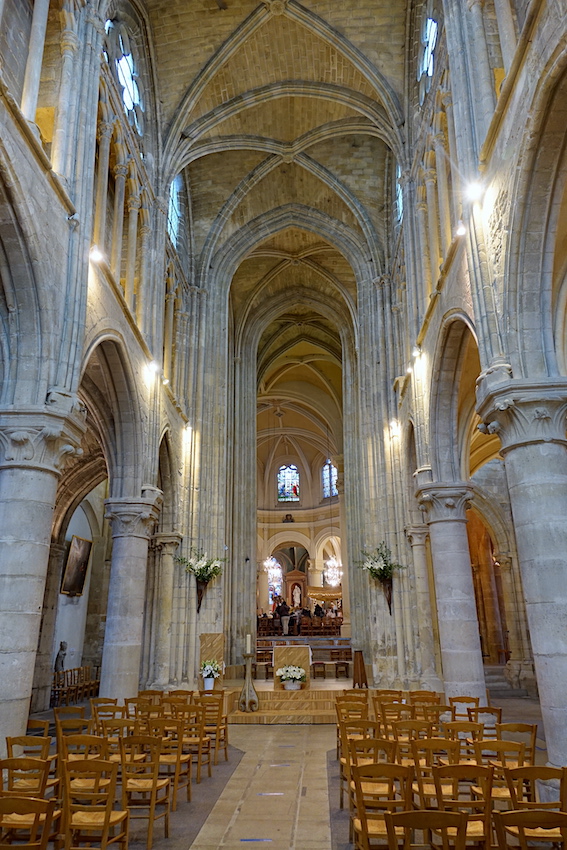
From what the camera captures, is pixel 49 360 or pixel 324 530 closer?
pixel 49 360

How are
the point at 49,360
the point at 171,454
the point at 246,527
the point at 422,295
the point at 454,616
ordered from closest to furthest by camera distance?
1. the point at 49,360
2. the point at 454,616
3. the point at 422,295
4. the point at 171,454
5. the point at 246,527

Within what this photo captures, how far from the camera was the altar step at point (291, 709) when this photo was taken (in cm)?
1606

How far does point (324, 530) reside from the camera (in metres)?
46.2

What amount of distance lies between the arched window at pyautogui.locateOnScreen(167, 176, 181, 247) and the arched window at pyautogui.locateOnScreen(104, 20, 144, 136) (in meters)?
3.25

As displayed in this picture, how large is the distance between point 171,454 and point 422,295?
27.6ft

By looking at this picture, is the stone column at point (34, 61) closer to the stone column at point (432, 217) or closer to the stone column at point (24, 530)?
the stone column at point (24, 530)

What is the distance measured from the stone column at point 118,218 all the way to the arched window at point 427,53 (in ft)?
24.7

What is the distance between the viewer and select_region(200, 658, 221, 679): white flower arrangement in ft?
55.8

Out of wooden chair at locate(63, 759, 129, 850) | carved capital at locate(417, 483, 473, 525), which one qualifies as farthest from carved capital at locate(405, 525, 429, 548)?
wooden chair at locate(63, 759, 129, 850)

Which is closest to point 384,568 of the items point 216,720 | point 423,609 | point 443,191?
point 423,609

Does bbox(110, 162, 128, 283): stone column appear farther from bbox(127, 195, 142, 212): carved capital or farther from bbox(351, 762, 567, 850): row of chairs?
bbox(351, 762, 567, 850): row of chairs

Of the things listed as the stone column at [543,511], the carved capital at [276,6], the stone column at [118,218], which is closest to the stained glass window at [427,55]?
the carved capital at [276,6]

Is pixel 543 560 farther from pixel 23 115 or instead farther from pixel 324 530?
pixel 324 530

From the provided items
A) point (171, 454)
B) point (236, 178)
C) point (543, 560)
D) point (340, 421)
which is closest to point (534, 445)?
point (543, 560)
